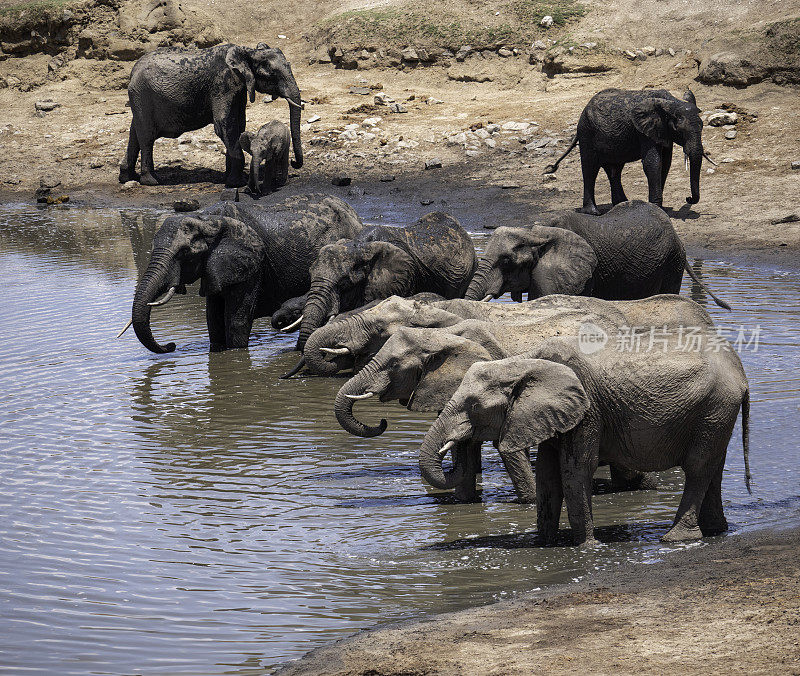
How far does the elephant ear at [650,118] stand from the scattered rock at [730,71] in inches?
182

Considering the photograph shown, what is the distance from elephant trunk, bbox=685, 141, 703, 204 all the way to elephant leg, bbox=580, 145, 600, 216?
55.5 inches

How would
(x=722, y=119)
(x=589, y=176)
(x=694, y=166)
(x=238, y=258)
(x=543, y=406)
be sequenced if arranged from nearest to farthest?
(x=543, y=406), (x=238, y=258), (x=694, y=166), (x=589, y=176), (x=722, y=119)

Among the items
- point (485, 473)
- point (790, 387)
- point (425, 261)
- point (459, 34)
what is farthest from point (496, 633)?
point (459, 34)

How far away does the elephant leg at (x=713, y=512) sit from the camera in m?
7.11

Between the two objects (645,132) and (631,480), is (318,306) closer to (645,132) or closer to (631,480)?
(631,480)

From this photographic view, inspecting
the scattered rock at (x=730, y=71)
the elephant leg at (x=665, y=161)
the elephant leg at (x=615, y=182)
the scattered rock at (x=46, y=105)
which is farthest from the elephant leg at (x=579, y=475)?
the scattered rock at (x=46, y=105)

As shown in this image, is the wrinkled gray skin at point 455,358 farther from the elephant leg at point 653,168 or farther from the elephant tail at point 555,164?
the elephant tail at point 555,164

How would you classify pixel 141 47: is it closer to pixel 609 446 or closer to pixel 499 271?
pixel 499 271

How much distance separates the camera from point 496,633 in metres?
5.42

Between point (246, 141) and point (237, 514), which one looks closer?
point (237, 514)

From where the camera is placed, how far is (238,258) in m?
12.2

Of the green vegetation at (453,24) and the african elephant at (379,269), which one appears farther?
the green vegetation at (453,24)

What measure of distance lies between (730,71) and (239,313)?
12480mm

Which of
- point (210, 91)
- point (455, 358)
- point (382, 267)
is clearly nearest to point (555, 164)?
point (210, 91)
